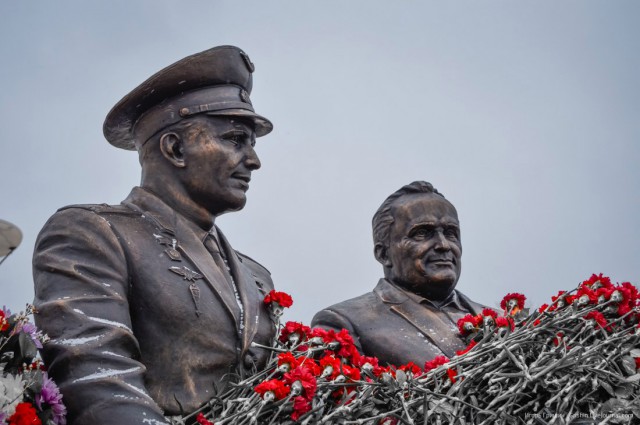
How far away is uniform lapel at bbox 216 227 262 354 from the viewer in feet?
22.0

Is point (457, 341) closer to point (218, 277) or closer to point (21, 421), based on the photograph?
point (218, 277)

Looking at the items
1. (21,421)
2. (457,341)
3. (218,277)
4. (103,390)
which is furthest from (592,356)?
(21,421)

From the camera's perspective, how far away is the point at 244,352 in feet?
21.7

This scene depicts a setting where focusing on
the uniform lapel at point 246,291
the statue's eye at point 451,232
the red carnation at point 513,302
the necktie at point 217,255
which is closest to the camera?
the uniform lapel at point 246,291

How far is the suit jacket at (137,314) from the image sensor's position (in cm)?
588

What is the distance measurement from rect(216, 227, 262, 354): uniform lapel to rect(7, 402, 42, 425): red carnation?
1.43 m

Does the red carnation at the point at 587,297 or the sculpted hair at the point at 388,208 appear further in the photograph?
the sculpted hair at the point at 388,208

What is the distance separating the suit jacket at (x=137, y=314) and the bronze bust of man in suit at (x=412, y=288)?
117 centimetres

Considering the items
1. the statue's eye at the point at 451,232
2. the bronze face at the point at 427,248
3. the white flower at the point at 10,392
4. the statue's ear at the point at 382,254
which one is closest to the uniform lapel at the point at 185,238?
the white flower at the point at 10,392

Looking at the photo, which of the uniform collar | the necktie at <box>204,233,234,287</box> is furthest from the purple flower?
the uniform collar

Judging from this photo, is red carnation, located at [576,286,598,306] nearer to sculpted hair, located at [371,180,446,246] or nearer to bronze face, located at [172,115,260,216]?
sculpted hair, located at [371,180,446,246]

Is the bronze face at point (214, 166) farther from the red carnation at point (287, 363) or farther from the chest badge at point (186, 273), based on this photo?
the red carnation at point (287, 363)

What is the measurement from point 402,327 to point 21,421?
322 centimetres

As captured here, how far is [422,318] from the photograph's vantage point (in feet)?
26.7
